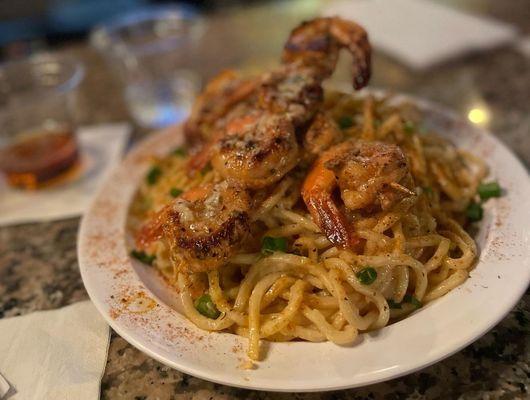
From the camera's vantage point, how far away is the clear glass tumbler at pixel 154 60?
371 centimetres

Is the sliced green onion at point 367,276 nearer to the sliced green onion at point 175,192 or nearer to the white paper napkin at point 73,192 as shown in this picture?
the sliced green onion at point 175,192

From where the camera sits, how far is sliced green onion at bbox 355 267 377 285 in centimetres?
181

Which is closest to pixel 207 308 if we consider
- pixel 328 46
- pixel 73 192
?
pixel 328 46

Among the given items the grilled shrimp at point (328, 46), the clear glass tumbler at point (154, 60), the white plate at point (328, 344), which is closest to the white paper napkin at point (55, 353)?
the white plate at point (328, 344)

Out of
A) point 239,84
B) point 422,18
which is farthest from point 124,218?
point 422,18

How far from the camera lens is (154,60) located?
3.77m

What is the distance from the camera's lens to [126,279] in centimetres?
204

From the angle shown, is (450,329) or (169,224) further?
(169,224)

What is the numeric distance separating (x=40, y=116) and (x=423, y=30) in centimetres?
299

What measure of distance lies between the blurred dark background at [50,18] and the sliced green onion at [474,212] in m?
6.92

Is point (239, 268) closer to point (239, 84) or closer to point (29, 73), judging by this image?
point (239, 84)

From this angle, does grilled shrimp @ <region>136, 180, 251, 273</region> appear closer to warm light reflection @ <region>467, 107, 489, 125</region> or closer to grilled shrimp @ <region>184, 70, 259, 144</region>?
grilled shrimp @ <region>184, 70, 259, 144</region>

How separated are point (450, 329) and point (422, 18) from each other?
3557 mm

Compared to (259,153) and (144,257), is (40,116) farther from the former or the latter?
(259,153)
